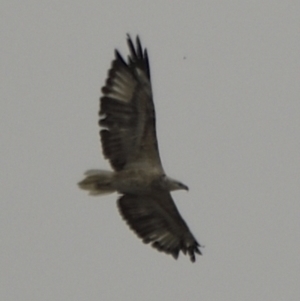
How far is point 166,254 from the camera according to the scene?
21.7m

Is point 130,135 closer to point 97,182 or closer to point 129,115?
point 129,115

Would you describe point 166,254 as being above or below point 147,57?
below

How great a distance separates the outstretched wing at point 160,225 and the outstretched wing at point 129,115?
741 millimetres

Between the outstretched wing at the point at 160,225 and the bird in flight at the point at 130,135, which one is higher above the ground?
the bird in flight at the point at 130,135

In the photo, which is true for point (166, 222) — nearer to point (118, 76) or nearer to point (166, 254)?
point (166, 254)

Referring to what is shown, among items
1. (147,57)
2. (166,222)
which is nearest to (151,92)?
(147,57)

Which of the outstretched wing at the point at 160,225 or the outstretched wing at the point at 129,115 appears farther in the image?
the outstretched wing at the point at 160,225

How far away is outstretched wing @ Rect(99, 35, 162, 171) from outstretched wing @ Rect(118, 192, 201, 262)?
741mm

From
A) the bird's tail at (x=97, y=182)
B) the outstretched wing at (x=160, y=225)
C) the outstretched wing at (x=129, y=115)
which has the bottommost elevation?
the outstretched wing at (x=160, y=225)

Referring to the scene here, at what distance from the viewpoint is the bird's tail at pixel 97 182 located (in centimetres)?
2053

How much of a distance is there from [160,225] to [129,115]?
176cm

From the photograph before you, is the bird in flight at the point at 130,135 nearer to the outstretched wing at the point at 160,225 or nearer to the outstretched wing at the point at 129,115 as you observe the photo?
the outstretched wing at the point at 129,115

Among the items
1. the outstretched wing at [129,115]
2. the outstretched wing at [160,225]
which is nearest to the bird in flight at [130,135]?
the outstretched wing at [129,115]

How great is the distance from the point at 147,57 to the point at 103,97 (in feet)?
2.50
